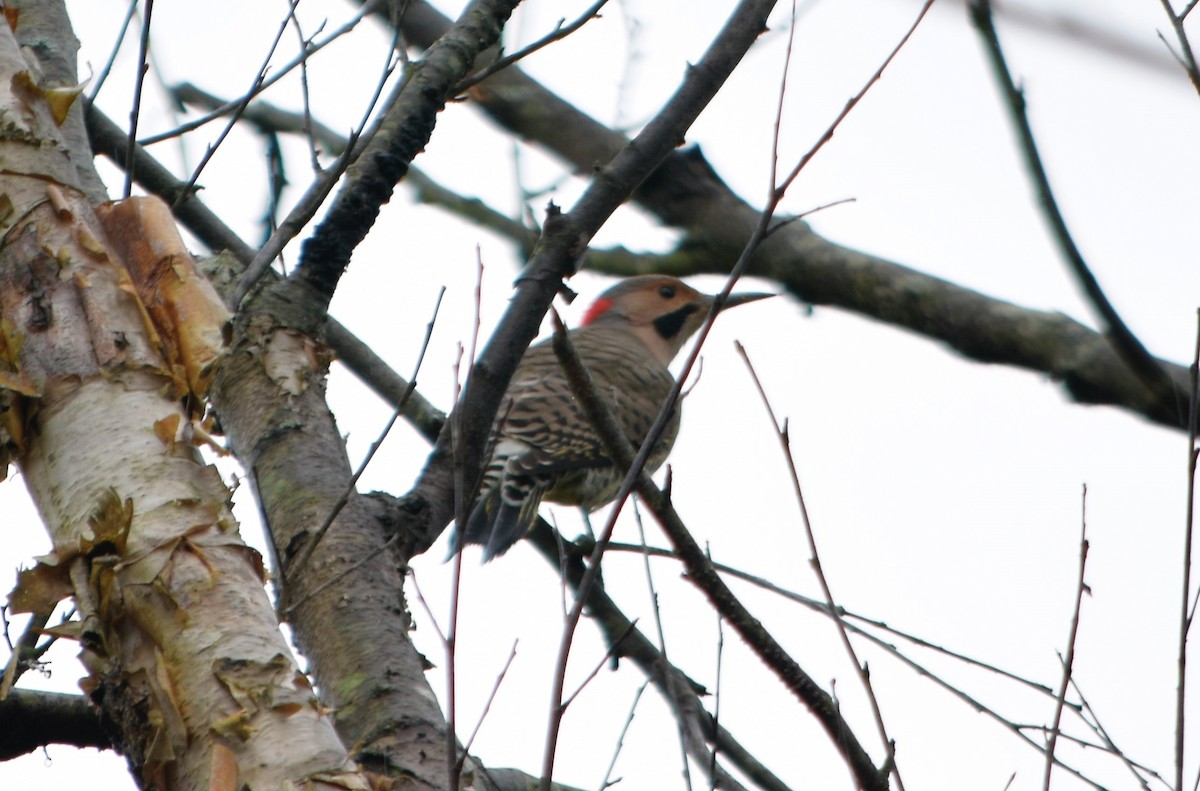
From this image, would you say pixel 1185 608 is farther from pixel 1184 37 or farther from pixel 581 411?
pixel 581 411

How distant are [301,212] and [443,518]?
738 millimetres

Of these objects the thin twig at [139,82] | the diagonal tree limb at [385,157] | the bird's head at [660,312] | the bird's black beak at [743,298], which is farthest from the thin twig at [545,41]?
the bird's head at [660,312]

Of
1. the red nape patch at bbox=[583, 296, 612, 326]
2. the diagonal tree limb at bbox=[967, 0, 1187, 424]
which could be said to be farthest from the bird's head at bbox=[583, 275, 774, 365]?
the diagonal tree limb at bbox=[967, 0, 1187, 424]

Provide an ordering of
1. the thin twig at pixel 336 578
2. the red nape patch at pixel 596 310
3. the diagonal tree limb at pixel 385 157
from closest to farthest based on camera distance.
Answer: the thin twig at pixel 336 578, the diagonal tree limb at pixel 385 157, the red nape patch at pixel 596 310

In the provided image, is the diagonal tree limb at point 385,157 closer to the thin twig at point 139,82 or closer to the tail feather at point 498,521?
the thin twig at point 139,82

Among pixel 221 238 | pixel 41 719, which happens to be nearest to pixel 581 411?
pixel 221 238

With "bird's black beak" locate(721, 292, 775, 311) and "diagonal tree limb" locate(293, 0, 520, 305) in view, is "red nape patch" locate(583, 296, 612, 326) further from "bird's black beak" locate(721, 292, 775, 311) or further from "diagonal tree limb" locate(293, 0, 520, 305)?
"diagonal tree limb" locate(293, 0, 520, 305)

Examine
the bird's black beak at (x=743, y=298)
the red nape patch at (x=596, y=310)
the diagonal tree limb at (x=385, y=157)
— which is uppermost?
the red nape patch at (x=596, y=310)

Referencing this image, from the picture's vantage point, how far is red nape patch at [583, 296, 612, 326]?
29.9 ft

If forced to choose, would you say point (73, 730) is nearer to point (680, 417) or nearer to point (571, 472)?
point (571, 472)

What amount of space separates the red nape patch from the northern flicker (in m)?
0.01

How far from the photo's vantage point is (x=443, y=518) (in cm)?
289

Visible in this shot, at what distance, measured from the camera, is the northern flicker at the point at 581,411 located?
5.54 meters

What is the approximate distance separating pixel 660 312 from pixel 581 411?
13.3ft
